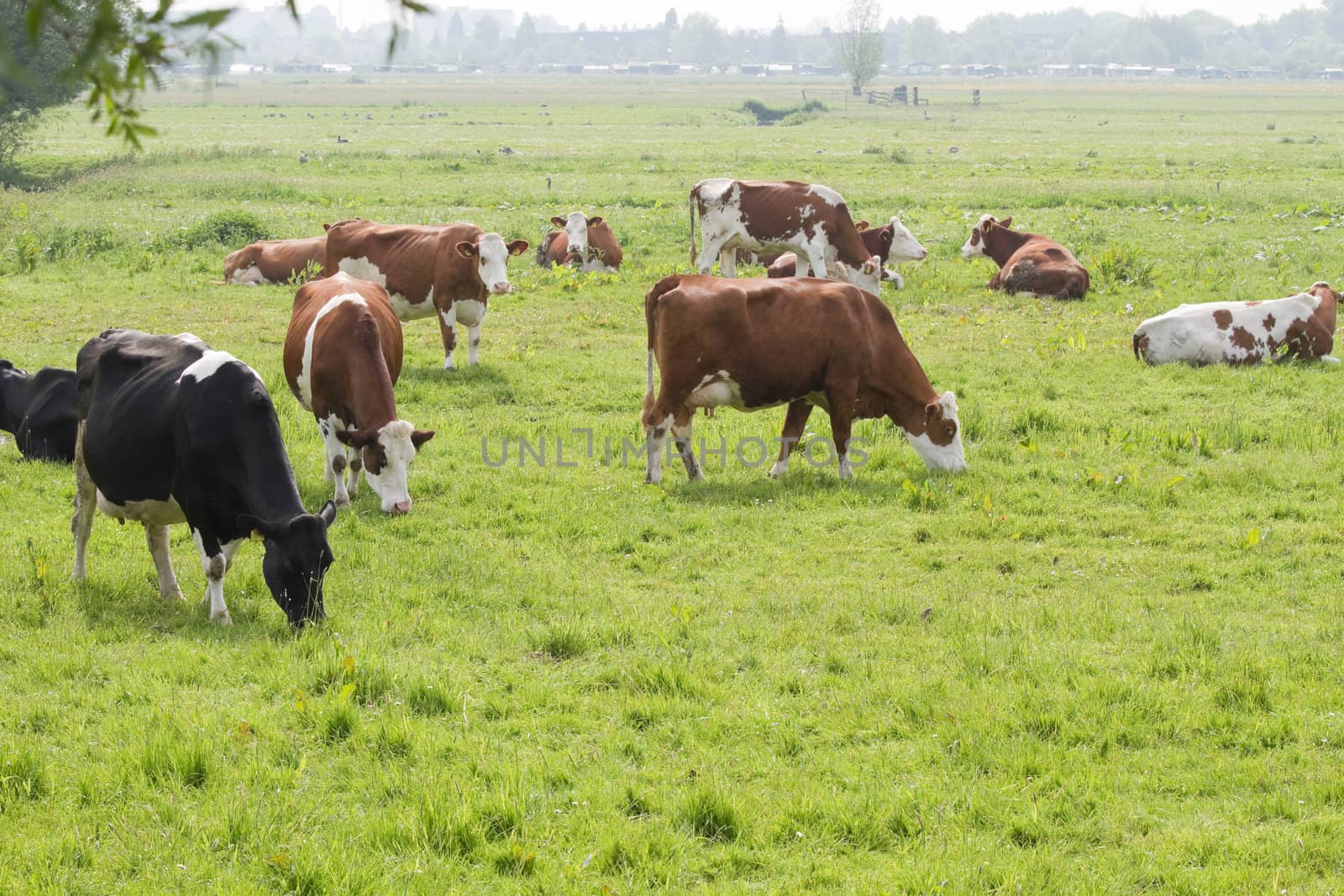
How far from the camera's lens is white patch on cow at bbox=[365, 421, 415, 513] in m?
10.3

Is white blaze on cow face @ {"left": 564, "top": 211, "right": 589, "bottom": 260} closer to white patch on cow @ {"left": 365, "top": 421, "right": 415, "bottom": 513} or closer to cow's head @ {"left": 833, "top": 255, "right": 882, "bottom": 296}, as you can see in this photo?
cow's head @ {"left": 833, "top": 255, "right": 882, "bottom": 296}

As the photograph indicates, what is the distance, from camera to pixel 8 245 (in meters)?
24.2

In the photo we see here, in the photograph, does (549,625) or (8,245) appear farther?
(8,245)

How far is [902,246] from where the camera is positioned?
22.3 meters

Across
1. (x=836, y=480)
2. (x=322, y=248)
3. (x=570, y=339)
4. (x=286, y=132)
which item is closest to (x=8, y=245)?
(x=322, y=248)

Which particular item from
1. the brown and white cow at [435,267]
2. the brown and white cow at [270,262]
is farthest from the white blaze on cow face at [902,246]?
the brown and white cow at [270,262]

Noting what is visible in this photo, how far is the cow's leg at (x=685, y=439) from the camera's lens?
38.4ft

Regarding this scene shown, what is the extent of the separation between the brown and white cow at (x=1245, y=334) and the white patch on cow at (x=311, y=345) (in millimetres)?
9610

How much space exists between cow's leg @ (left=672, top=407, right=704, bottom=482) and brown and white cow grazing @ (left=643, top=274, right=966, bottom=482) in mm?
11

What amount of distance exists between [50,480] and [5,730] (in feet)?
18.8

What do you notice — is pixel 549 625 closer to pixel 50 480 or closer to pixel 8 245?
pixel 50 480

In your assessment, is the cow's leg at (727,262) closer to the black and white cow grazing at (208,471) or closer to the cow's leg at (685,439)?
the cow's leg at (685,439)

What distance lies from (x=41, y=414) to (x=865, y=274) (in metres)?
12.2

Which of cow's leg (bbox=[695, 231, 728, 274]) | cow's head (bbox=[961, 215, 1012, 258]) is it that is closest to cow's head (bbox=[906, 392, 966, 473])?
cow's leg (bbox=[695, 231, 728, 274])
